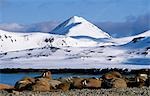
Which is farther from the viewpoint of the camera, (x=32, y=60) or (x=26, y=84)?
(x=32, y=60)

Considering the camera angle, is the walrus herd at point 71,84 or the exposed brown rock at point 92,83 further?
the exposed brown rock at point 92,83

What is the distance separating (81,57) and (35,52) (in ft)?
97.7

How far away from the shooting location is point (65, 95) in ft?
84.5

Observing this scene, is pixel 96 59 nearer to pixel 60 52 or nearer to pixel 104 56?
pixel 104 56

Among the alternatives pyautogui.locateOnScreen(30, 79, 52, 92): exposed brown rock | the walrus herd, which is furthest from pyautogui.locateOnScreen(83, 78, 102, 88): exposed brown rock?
pyautogui.locateOnScreen(30, 79, 52, 92): exposed brown rock

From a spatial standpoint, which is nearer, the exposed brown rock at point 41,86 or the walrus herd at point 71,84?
the exposed brown rock at point 41,86

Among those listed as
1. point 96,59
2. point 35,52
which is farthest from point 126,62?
point 35,52

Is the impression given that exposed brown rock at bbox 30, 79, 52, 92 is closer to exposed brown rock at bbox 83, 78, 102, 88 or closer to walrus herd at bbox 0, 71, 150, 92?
walrus herd at bbox 0, 71, 150, 92

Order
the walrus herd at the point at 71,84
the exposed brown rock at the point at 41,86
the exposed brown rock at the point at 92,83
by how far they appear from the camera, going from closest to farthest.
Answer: the exposed brown rock at the point at 41,86 → the walrus herd at the point at 71,84 → the exposed brown rock at the point at 92,83

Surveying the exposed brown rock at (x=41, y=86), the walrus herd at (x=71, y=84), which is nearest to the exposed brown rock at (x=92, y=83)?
the walrus herd at (x=71, y=84)

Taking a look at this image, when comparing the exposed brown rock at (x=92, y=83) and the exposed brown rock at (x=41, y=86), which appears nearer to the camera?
the exposed brown rock at (x=41, y=86)

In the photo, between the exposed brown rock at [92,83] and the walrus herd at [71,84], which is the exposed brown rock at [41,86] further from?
the exposed brown rock at [92,83]

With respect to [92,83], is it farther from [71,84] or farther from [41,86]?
[41,86]

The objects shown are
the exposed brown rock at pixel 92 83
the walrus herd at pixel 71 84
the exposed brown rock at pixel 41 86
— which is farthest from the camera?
the exposed brown rock at pixel 92 83
